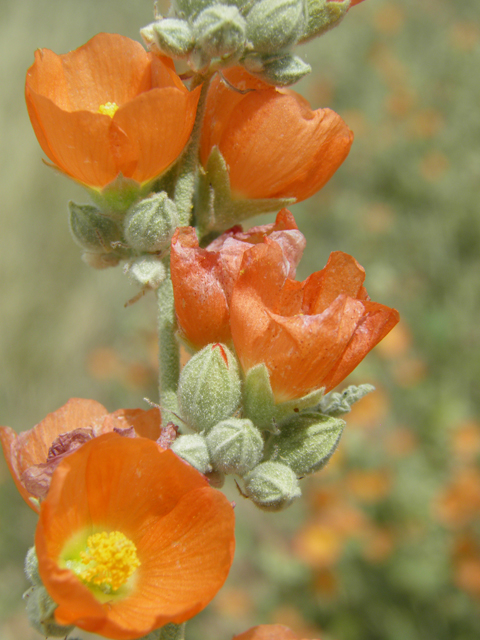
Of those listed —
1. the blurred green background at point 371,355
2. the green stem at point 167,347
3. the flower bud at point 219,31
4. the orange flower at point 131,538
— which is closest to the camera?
the orange flower at point 131,538

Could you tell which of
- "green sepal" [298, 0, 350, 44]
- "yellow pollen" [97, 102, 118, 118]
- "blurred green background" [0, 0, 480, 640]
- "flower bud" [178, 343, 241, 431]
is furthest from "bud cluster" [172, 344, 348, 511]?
"blurred green background" [0, 0, 480, 640]

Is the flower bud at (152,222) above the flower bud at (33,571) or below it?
above

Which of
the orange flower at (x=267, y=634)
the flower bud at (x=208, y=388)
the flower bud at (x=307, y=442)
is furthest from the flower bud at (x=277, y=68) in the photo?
the orange flower at (x=267, y=634)

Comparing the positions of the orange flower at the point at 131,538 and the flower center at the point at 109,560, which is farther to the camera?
the flower center at the point at 109,560

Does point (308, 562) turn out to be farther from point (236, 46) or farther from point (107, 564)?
point (236, 46)

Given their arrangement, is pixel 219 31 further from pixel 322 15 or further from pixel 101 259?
pixel 101 259

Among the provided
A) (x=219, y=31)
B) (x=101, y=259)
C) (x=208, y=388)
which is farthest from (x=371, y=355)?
(x=219, y=31)

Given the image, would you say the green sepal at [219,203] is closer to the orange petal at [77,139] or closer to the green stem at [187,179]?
the green stem at [187,179]
